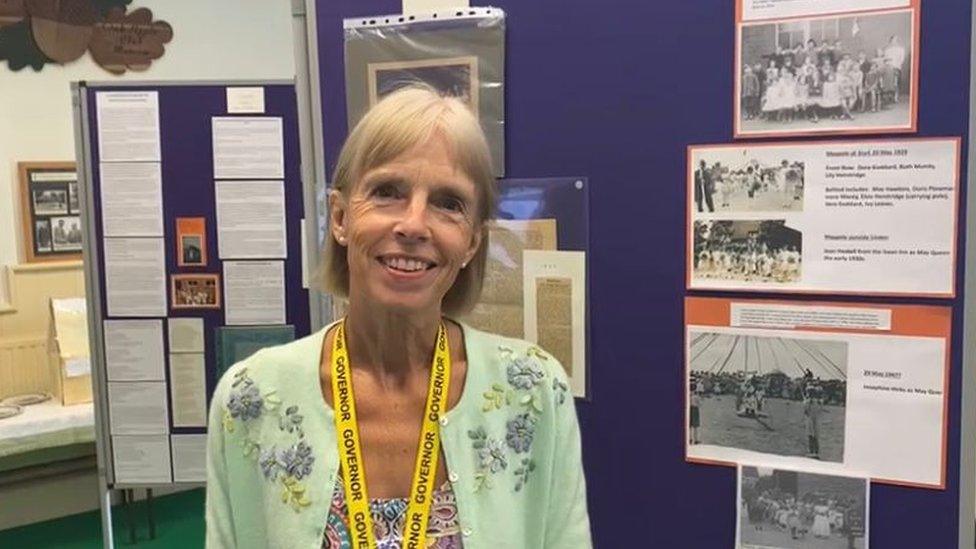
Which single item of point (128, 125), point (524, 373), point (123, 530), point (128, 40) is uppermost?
point (128, 40)

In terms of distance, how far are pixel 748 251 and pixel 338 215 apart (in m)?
0.64

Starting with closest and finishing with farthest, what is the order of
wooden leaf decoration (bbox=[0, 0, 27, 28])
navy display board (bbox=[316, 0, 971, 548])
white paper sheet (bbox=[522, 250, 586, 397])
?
navy display board (bbox=[316, 0, 971, 548]), white paper sheet (bbox=[522, 250, 586, 397]), wooden leaf decoration (bbox=[0, 0, 27, 28])

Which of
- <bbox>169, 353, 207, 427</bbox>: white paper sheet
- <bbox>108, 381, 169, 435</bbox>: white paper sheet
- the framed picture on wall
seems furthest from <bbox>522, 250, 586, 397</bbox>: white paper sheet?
the framed picture on wall

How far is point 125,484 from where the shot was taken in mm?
3201

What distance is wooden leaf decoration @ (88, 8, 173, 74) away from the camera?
14.7 ft

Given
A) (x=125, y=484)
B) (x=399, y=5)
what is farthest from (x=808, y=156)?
(x=125, y=484)

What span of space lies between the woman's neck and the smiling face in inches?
2.9

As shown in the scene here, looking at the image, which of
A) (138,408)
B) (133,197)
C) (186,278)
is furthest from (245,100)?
(138,408)

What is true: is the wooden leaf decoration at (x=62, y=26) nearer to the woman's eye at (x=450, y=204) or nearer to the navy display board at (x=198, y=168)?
the navy display board at (x=198, y=168)

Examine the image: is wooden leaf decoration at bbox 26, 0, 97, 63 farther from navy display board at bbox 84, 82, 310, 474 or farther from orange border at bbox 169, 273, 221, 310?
orange border at bbox 169, 273, 221, 310

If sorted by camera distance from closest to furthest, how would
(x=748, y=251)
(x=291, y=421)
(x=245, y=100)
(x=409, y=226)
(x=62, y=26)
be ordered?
1. (x=409, y=226)
2. (x=291, y=421)
3. (x=748, y=251)
4. (x=245, y=100)
5. (x=62, y=26)

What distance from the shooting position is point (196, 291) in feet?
10.3

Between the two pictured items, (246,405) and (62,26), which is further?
(62,26)

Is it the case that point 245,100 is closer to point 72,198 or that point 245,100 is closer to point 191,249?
point 191,249
